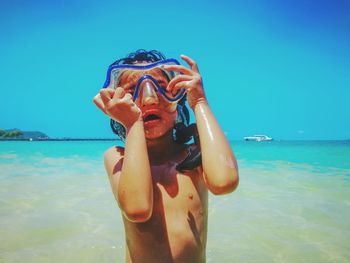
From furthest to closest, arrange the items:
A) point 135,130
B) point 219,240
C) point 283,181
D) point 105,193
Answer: point 283,181 < point 105,193 < point 219,240 < point 135,130

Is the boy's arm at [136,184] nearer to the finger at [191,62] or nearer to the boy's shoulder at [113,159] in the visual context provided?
the boy's shoulder at [113,159]

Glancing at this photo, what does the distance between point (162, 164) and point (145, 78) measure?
0.53 meters

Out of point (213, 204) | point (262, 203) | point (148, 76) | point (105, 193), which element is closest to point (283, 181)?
point (262, 203)

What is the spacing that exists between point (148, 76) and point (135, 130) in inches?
14.1

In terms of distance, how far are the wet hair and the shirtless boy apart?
0.4 inches

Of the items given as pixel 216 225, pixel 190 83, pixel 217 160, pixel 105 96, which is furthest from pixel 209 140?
pixel 216 225

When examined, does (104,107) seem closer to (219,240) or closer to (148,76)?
(148,76)

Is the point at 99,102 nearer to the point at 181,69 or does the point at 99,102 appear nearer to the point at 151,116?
the point at 151,116

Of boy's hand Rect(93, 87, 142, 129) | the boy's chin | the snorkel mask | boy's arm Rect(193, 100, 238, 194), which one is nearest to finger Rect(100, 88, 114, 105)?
boy's hand Rect(93, 87, 142, 129)

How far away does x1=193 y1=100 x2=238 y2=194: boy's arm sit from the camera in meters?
1.43

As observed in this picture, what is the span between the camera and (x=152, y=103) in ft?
5.44

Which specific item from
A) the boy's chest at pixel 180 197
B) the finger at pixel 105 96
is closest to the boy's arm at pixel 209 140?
the boy's chest at pixel 180 197

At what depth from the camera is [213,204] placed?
4.96m

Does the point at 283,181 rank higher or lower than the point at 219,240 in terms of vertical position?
lower
